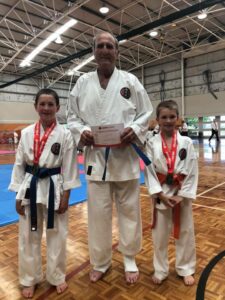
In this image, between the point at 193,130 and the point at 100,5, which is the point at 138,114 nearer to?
the point at 100,5

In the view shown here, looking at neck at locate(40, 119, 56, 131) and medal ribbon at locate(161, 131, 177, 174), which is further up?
neck at locate(40, 119, 56, 131)

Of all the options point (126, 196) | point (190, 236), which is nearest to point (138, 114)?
point (126, 196)

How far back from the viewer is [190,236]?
198cm

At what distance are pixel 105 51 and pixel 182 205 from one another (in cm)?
124

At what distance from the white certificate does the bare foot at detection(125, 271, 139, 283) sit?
991mm

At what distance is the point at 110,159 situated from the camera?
2.01 metres

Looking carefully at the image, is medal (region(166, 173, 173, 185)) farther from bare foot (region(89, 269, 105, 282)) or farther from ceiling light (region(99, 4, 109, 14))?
ceiling light (region(99, 4, 109, 14))

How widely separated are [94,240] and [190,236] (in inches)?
28.0

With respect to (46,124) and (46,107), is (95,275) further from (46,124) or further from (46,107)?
(46,107)

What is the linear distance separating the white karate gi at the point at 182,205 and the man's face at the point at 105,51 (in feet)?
2.16

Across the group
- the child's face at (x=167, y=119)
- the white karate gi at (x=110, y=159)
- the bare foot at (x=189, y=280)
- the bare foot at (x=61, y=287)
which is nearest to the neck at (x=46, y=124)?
the white karate gi at (x=110, y=159)

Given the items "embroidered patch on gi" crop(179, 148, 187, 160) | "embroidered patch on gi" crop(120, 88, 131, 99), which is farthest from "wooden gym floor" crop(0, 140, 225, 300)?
"embroidered patch on gi" crop(120, 88, 131, 99)

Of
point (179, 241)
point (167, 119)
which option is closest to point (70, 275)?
point (179, 241)

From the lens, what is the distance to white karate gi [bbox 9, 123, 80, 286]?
73.9 inches
